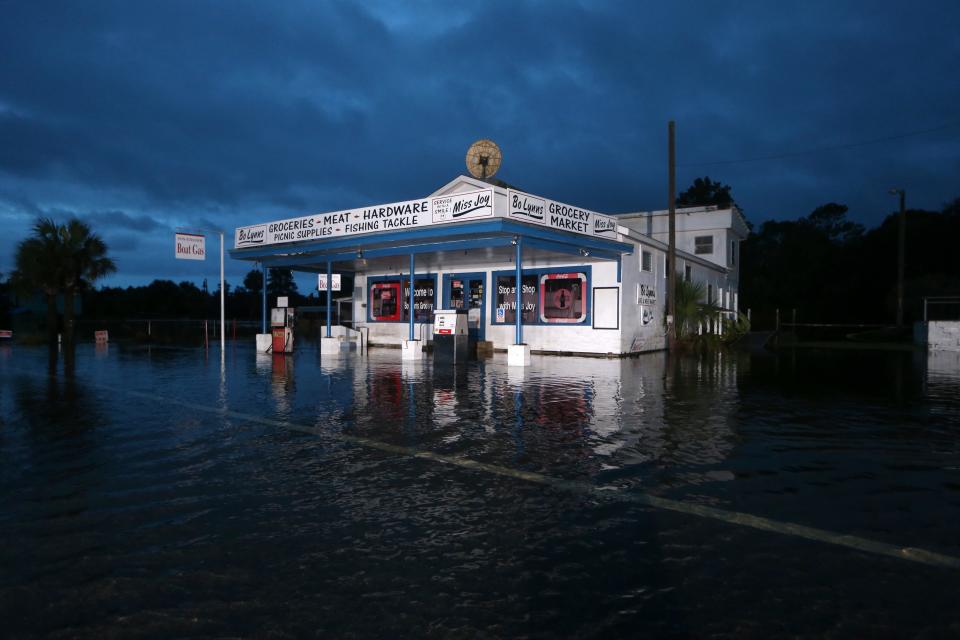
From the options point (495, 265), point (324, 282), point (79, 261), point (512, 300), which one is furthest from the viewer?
point (79, 261)

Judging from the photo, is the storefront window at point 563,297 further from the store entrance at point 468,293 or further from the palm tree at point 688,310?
the palm tree at point 688,310

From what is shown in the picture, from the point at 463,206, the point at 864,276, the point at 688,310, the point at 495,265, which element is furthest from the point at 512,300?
the point at 864,276

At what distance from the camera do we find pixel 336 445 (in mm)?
6762

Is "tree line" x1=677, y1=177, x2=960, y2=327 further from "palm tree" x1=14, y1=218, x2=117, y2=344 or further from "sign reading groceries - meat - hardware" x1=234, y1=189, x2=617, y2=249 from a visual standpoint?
"palm tree" x1=14, y1=218, x2=117, y2=344

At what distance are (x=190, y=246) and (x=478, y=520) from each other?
19.9m

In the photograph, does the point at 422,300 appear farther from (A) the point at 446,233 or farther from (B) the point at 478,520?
(B) the point at 478,520

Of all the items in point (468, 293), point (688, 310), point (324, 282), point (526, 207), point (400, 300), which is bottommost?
point (688, 310)

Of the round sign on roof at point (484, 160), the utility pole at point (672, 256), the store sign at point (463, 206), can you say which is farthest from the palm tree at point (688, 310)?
the store sign at point (463, 206)

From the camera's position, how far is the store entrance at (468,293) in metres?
22.6

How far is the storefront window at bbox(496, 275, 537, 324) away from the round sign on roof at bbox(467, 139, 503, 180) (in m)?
5.87

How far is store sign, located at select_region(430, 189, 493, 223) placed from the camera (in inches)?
586

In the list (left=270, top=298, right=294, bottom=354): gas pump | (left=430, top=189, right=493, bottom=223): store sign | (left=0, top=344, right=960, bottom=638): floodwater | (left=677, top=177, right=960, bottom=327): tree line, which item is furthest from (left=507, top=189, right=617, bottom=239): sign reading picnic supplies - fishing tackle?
(left=677, top=177, right=960, bottom=327): tree line

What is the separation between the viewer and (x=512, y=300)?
2184cm

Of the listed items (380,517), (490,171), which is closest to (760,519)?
(380,517)
